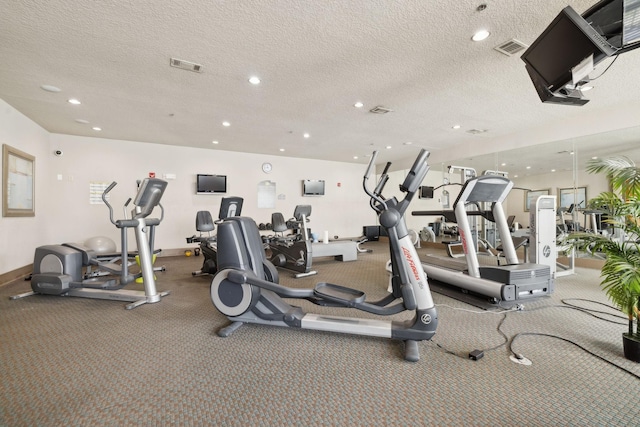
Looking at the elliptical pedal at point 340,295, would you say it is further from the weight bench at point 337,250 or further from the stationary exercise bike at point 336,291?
the weight bench at point 337,250

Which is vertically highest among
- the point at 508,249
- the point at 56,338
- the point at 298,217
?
the point at 298,217

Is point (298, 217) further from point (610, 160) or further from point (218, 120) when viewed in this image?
point (610, 160)

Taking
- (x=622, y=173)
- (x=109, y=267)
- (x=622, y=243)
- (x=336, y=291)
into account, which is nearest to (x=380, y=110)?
(x=622, y=173)

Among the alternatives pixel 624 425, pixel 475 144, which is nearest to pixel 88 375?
pixel 624 425

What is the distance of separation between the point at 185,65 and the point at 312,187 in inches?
222

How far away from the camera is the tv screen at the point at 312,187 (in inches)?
330

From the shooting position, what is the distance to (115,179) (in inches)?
Result: 244

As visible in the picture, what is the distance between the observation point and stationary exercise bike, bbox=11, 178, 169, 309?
10.2 ft

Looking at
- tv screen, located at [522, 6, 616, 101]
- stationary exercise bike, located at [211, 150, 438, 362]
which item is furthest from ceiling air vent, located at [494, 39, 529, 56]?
stationary exercise bike, located at [211, 150, 438, 362]

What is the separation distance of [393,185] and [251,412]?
9044 millimetres

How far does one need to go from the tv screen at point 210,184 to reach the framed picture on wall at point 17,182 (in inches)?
113

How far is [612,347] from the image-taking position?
2027 mm

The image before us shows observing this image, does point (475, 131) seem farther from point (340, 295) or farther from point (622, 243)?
point (340, 295)

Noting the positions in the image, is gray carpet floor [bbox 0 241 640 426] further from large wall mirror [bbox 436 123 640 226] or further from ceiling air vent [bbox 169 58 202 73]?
large wall mirror [bbox 436 123 640 226]
